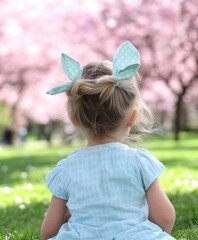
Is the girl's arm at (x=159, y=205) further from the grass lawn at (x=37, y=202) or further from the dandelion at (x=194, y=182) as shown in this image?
the dandelion at (x=194, y=182)

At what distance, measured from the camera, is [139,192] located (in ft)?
7.11

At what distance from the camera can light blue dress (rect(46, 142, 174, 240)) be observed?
213 centimetres

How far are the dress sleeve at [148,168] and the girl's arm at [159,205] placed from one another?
29mm

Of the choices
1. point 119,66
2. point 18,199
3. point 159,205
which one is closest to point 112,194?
point 159,205

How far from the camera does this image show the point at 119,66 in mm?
2244

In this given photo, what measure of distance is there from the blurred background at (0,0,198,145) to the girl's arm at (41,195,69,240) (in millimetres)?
14986

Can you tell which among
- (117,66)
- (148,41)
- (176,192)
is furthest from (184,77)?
(117,66)

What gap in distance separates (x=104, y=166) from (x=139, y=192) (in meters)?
0.18

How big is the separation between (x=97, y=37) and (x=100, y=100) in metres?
16.5

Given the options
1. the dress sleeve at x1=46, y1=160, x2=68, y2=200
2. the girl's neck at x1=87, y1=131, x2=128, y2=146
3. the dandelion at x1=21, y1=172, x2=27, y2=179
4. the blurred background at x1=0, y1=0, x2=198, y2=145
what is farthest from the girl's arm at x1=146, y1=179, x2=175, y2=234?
the blurred background at x1=0, y1=0, x2=198, y2=145

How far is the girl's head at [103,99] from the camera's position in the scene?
83.8 inches

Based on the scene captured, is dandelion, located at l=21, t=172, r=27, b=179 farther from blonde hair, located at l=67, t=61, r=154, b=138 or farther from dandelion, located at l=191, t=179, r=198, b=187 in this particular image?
blonde hair, located at l=67, t=61, r=154, b=138

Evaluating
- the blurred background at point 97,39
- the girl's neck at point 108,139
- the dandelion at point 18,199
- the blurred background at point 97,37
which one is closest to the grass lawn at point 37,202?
the dandelion at point 18,199

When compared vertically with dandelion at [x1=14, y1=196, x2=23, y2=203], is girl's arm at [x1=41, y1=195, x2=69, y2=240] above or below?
above
